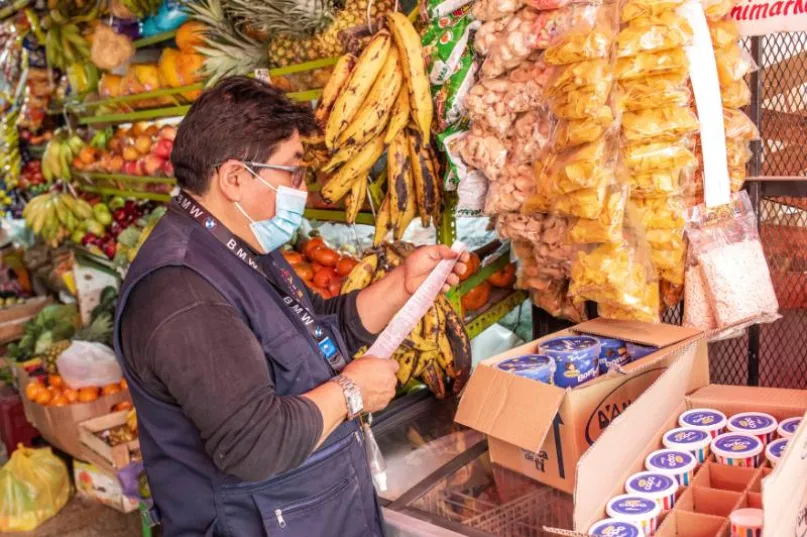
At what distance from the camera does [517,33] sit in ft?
6.64

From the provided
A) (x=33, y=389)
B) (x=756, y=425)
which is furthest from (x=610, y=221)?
(x=33, y=389)

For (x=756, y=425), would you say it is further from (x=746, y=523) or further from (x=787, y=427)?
(x=746, y=523)

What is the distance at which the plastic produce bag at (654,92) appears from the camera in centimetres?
190

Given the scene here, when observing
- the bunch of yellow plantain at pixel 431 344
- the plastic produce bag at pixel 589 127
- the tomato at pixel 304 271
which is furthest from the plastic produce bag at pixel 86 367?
the plastic produce bag at pixel 589 127

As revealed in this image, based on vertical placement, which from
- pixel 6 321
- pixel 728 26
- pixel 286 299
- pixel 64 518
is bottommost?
pixel 64 518

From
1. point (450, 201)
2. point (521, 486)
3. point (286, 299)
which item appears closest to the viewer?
point (286, 299)

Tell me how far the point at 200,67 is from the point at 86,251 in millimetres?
2340

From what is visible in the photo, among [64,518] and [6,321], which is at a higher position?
[6,321]

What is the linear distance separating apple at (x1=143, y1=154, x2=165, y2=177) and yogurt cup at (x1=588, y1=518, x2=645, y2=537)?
11.4 feet

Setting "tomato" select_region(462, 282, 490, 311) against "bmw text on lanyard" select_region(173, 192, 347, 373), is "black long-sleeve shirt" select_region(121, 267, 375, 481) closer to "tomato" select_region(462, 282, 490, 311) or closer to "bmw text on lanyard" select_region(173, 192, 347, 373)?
"bmw text on lanyard" select_region(173, 192, 347, 373)

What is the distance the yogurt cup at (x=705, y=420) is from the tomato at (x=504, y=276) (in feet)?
3.72

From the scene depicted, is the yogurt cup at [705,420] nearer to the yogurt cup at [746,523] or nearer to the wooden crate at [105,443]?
the yogurt cup at [746,523]

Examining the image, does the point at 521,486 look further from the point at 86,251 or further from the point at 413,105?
the point at 86,251

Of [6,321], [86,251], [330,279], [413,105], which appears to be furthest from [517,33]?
[6,321]
